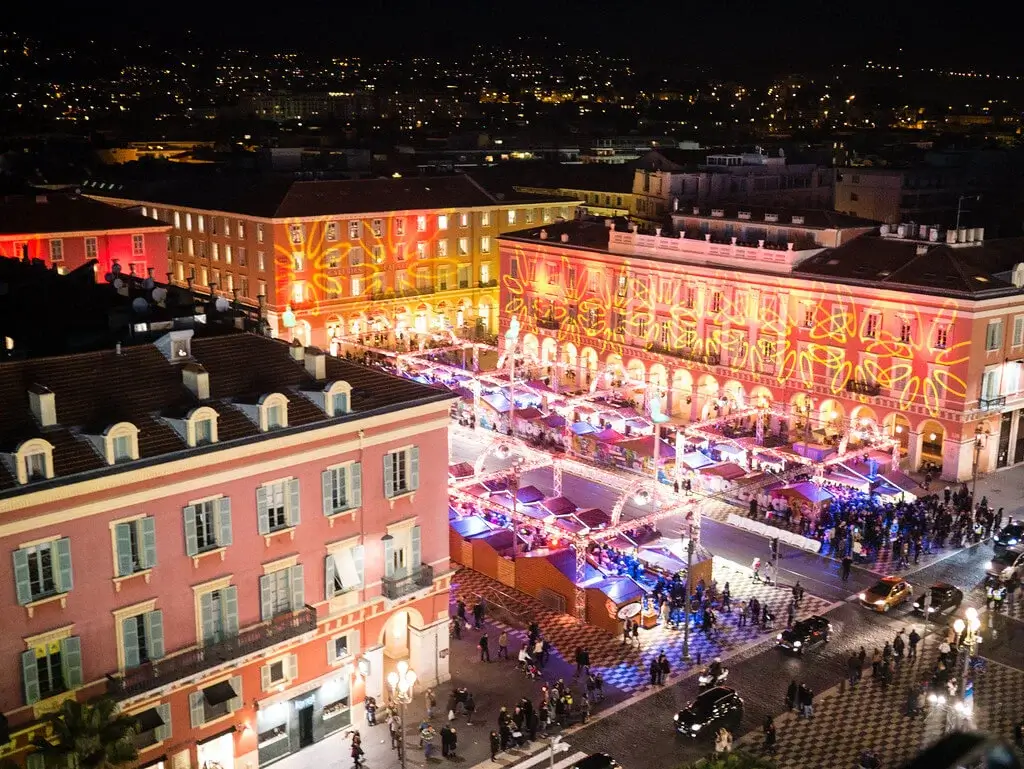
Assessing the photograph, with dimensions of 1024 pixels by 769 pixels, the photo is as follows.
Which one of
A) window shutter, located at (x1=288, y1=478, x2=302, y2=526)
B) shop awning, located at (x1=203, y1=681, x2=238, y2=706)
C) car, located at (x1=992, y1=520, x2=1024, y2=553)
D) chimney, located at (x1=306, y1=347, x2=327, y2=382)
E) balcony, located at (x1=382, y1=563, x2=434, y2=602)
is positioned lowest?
car, located at (x1=992, y1=520, x2=1024, y2=553)

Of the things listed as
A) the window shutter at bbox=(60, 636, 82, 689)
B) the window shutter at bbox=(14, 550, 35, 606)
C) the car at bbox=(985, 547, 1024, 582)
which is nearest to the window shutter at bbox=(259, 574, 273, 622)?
the window shutter at bbox=(60, 636, 82, 689)

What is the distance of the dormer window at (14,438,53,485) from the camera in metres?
26.2

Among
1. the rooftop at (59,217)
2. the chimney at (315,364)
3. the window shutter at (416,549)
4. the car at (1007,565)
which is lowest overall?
the car at (1007,565)

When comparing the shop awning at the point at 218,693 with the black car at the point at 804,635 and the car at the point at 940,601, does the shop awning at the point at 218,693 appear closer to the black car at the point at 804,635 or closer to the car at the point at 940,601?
the black car at the point at 804,635

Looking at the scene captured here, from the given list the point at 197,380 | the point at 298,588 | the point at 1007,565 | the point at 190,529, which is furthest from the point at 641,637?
the point at 197,380

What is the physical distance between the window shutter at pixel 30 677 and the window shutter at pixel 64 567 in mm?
1716

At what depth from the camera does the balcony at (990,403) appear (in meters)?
57.6

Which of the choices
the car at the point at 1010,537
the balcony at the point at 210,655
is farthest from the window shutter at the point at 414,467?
the car at the point at 1010,537

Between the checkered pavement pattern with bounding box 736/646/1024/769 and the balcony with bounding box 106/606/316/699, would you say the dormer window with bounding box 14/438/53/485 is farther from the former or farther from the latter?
the checkered pavement pattern with bounding box 736/646/1024/769

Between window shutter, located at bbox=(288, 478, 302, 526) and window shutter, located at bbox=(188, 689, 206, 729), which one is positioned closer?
window shutter, located at bbox=(188, 689, 206, 729)

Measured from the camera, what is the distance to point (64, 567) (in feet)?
89.3

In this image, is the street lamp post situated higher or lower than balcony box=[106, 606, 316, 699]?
lower

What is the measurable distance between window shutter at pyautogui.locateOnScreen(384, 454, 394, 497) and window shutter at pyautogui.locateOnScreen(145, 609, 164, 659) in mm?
8158

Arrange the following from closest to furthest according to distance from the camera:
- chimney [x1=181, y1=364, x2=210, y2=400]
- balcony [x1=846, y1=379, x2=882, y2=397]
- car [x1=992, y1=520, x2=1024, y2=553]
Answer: chimney [x1=181, y1=364, x2=210, y2=400]
car [x1=992, y1=520, x2=1024, y2=553]
balcony [x1=846, y1=379, x2=882, y2=397]
